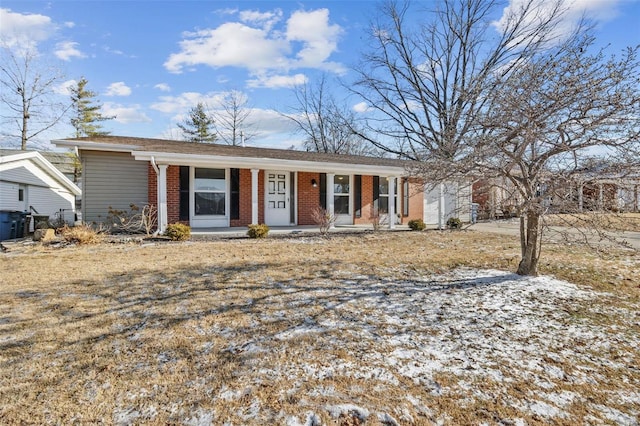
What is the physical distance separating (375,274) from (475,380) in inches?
123

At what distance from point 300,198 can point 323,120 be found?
60.0ft

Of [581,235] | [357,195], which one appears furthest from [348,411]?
[357,195]

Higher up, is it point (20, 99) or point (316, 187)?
point (20, 99)

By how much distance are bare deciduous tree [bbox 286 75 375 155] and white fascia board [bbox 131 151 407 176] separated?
15.8m

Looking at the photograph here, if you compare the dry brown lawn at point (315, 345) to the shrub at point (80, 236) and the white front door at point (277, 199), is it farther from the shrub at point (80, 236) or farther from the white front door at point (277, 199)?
the white front door at point (277, 199)

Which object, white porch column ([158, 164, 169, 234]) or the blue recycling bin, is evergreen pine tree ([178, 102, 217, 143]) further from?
white porch column ([158, 164, 169, 234])

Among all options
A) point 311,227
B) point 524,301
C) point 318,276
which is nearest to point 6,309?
point 318,276

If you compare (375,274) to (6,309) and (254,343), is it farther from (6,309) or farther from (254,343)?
(6,309)

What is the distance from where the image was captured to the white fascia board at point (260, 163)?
9512 millimetres

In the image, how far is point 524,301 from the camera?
4.30m

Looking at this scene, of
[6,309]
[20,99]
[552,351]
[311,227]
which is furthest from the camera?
[20,99]

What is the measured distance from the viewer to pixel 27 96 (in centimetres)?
2153

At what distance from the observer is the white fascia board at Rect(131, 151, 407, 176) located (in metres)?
Answer: 9.51

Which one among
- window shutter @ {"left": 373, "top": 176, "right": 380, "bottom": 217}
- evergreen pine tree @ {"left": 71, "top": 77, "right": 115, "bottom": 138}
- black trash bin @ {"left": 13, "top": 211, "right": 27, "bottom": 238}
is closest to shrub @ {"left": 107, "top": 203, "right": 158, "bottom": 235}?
black trash bin @ {"left": 13, "top": 211, "right": 27, "bottom": 238}
